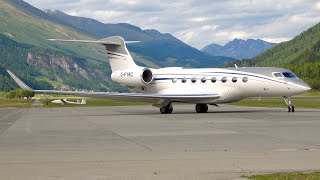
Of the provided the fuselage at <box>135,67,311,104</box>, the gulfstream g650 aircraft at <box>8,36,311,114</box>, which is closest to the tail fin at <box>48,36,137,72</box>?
the gulfstream g650 aircraft at <box>8,36,311,114</box>

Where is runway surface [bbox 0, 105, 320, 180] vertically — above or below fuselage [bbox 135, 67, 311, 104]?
below

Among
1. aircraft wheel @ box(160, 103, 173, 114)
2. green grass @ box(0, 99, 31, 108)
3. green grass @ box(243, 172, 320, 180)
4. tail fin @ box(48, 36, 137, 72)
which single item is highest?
tail fin @ box(48, 36, 137, 72)

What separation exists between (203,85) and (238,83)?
2.57 m

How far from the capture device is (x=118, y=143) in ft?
59.5

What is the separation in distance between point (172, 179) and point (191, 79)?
30.3m

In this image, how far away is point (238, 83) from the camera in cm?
3884

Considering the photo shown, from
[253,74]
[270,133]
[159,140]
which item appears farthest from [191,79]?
[159,140]

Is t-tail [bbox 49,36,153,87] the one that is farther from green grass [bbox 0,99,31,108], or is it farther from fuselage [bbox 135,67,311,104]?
green grass [bbox 0,99,31,108]

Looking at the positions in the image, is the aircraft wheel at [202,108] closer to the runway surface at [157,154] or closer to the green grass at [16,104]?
the runway surface at [157,154]

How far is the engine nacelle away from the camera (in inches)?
1646

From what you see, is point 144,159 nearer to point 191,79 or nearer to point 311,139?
point 311,139

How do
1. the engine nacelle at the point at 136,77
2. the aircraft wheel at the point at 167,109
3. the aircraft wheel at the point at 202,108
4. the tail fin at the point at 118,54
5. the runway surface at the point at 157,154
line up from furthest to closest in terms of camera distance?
the tail fin at the point at 118,54 → the engine nacelle at the point at 136,77 → the aircraft wheel at the point at 202,108 → the aircraft wheel at the point at 167,109 → the runway surface at the point at 157,154

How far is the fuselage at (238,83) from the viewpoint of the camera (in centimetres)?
3828

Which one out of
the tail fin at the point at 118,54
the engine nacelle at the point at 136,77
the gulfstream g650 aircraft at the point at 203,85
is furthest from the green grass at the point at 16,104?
the gulfstream g650 aircraft at the point at 203,85
